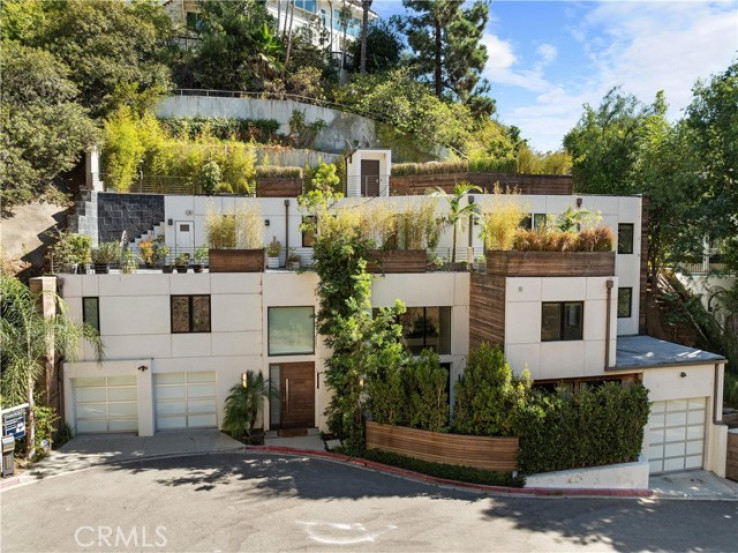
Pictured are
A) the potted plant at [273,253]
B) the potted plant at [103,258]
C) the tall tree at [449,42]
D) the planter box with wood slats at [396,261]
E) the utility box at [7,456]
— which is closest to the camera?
the utility box at [7,456]

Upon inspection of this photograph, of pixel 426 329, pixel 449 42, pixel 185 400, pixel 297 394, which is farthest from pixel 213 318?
pixel 449 42

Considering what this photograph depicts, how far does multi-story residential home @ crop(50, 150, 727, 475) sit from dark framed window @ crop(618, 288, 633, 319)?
3381 millimetres

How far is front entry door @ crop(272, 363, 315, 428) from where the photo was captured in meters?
15.1

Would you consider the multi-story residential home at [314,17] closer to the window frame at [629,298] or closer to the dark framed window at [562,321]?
the window frame at [629,298]

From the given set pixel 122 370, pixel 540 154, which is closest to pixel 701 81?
pixel 540 154

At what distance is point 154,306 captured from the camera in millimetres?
14094

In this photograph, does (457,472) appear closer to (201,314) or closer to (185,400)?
(185,400)

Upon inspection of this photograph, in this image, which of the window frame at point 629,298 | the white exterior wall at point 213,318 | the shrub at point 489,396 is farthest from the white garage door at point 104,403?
the window frame at point 629,298

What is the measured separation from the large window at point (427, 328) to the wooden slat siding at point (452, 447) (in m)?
2.87

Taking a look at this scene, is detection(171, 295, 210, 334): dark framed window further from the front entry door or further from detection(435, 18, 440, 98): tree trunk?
detection(435, 18, 440, 98): tree trunk

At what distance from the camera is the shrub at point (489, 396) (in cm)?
1234

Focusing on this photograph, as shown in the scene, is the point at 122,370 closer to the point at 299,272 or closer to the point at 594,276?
the point at 299,272

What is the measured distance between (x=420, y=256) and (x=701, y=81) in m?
14.8

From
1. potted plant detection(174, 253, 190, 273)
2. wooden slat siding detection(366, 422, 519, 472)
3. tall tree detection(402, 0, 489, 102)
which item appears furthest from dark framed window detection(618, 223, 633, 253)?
tall tree detection(402, 0, 489, 102)
